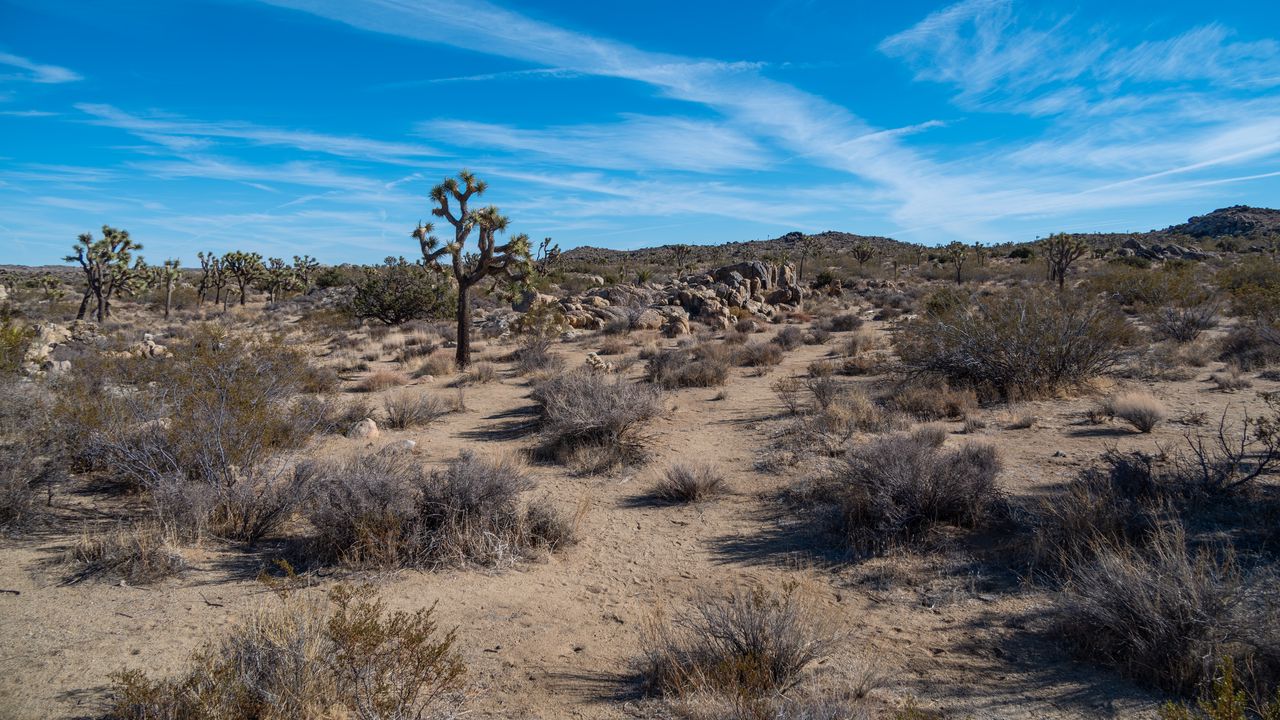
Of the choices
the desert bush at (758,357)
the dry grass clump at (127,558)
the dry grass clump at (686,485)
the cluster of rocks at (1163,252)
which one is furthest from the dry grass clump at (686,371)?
the cluster of rocks at (1163,252)

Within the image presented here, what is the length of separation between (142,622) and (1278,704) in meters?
6.38

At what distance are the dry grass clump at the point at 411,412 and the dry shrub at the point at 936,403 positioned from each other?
309 inches

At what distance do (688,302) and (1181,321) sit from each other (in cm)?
1729

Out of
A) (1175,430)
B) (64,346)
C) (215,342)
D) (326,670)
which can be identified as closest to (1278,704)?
(326,670)

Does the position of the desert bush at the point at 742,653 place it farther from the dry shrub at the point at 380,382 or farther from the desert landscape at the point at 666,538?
the dry shrub at the point at 380,382

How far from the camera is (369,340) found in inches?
945

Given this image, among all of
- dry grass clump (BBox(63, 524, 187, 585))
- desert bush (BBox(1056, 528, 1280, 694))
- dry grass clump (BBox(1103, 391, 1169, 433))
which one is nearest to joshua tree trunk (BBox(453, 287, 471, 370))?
dry grass clump (BBox(63, 524, 187, 585))

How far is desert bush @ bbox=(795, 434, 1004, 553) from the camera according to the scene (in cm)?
600

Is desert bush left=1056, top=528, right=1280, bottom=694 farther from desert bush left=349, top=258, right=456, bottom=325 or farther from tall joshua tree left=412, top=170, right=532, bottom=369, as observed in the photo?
desert bush left=349, top=258, right=456, bottom=325

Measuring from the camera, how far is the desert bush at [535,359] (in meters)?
16.6

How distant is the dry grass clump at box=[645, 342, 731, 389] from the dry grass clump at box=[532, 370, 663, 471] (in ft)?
10.5

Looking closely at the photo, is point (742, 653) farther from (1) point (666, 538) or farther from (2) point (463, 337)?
(2) point (463, 337)

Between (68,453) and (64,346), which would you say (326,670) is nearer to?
(68,453)

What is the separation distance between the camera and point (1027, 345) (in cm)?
1133
